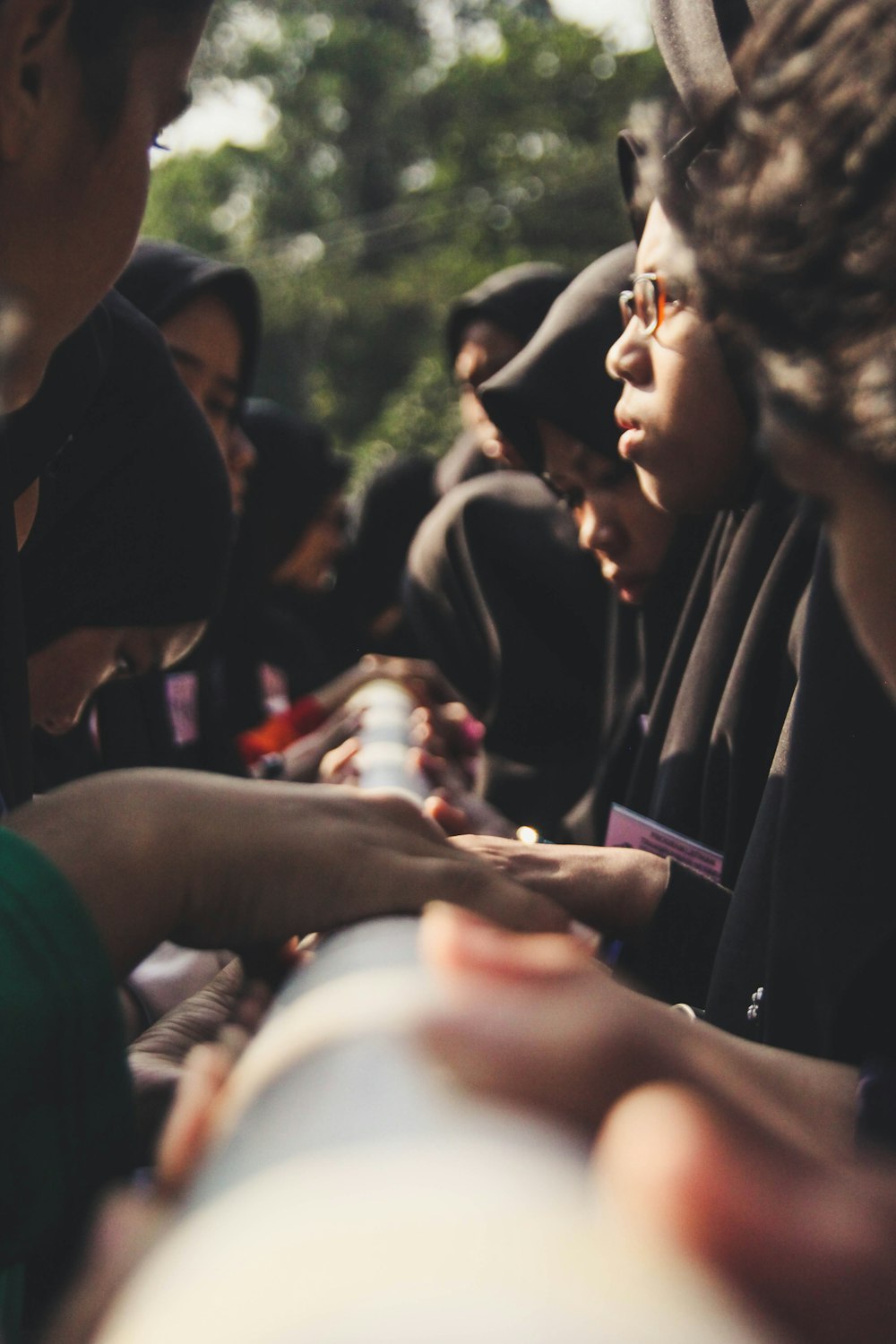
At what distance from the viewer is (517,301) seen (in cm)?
360

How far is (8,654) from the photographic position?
136cm

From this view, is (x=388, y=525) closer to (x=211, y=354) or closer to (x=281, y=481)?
(x=281, y=481)

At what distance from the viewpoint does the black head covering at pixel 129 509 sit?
1.78m

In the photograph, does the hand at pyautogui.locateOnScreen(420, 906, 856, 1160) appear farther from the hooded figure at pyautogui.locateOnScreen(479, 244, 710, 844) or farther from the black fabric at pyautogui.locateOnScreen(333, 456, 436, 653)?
the black fabric at pyautogui.locateOnScreen(333, 456, 436, 653)

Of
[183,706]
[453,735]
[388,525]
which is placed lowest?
[453,735]

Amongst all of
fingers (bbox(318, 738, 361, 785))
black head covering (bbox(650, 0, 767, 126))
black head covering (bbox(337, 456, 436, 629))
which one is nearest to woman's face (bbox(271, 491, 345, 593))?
black head covering (bbox(337, 456, 436, 629))

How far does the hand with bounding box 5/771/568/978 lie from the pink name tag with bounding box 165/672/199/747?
190 centimetres

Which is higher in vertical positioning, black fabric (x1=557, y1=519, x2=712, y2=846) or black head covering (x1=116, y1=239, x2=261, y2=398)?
black head covering (x1=116, y1=239, x2=261, y2=398)

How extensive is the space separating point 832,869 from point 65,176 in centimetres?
92

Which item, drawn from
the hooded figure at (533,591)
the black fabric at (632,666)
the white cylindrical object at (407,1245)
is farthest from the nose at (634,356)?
the white cylindrical object at (407,1245)

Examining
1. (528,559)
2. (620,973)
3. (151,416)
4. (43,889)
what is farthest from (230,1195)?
(528,559)

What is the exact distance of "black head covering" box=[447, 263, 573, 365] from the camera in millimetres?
3576

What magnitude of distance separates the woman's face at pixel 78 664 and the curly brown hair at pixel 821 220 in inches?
50.2

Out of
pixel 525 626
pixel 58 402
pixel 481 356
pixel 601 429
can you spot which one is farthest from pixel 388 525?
pixel 58 402
